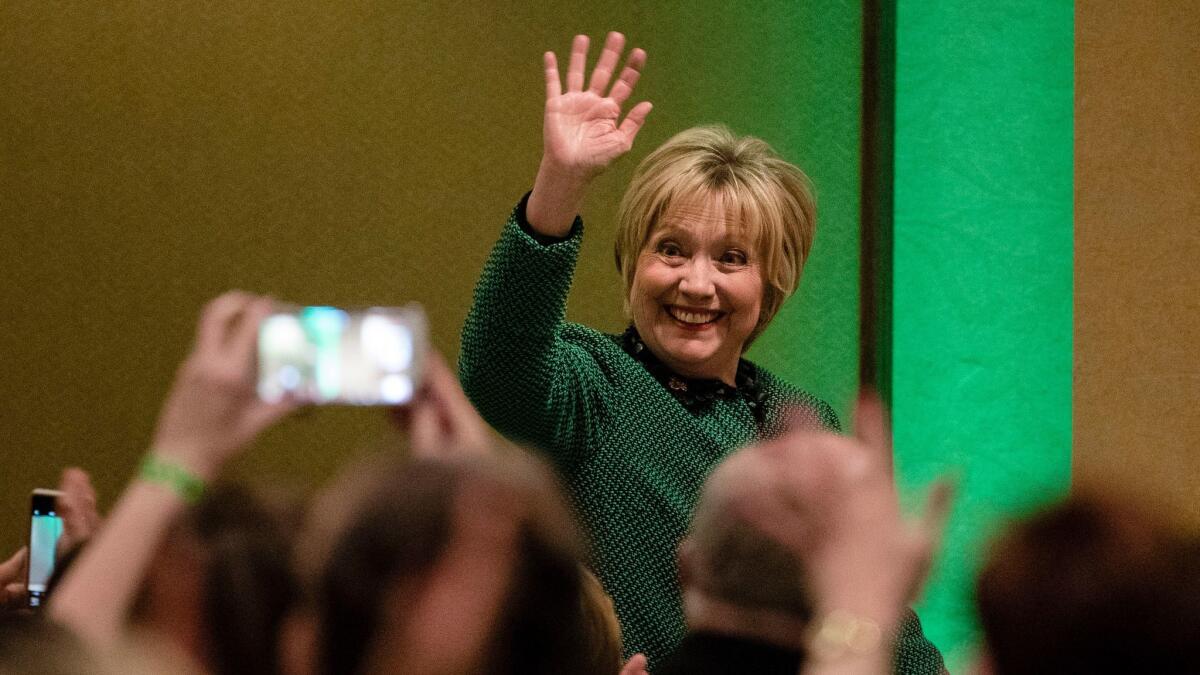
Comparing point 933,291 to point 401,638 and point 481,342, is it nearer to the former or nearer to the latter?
point 481,342

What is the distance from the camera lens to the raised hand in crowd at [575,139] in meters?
1.71

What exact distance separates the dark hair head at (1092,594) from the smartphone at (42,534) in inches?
56.3

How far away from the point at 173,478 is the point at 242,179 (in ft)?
6.99

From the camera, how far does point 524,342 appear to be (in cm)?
170

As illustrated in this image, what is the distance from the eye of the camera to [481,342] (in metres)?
1.72

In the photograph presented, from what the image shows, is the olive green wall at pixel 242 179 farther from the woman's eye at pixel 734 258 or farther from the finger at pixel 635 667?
the finger at pixel 635 667

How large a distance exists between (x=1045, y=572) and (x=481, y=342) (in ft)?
3.29

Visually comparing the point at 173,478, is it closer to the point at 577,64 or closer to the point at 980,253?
the point at 577,64

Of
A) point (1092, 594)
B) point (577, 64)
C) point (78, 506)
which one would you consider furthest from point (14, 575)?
point (1092, 594)

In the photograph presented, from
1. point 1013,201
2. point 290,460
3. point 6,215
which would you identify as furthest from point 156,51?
point 1013,201

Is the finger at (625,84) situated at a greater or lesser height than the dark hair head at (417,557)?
greater

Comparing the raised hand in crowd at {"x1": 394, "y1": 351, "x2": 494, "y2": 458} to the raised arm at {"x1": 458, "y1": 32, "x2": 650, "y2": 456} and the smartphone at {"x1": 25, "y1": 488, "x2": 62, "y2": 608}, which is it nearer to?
the raised arm at {"x1": 458, "y1": 32, "x2": 650, "y2": 456}

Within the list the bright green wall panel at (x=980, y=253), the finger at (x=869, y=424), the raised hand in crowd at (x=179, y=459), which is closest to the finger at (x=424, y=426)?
the raised hand in crowd at (x=179, y=459)

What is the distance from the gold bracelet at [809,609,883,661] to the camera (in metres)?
0.94
